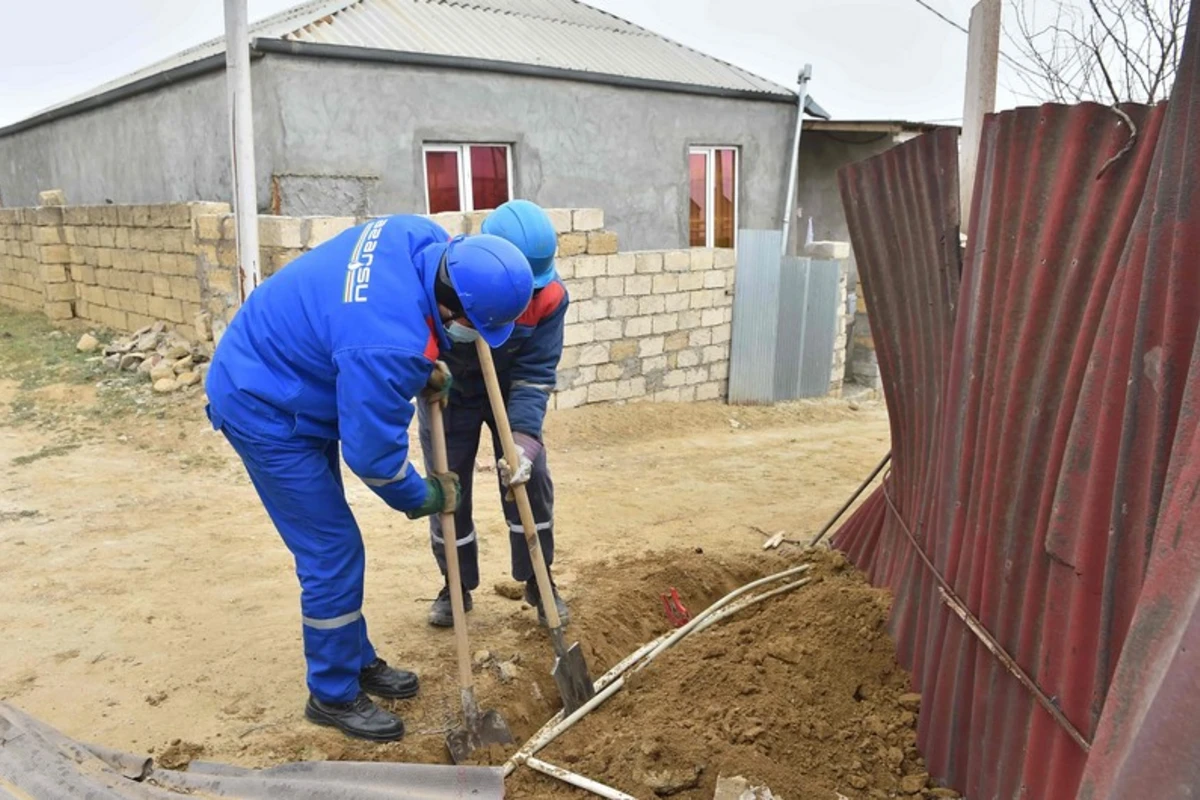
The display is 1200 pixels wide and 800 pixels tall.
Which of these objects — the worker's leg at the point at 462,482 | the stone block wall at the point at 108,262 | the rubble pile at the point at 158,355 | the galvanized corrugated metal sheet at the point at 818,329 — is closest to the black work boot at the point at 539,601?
the worker's leg at the point at 462,482

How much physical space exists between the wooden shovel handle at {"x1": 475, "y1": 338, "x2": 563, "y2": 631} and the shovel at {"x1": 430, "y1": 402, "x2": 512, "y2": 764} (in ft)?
0.66

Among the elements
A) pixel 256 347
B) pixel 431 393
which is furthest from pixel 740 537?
pixel 256 347

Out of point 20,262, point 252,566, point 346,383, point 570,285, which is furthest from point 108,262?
point 346,383

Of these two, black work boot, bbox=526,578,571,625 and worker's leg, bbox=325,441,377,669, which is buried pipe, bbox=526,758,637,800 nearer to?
A: worker's leg, bbox=325,441,377,669

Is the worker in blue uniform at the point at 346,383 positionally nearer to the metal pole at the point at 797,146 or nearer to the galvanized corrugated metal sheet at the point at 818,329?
the galvanized corrugated metal sheet at the point at 818,329

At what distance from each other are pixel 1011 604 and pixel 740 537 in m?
2.74

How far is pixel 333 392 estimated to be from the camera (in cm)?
296

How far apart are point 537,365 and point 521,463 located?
0.53 meters

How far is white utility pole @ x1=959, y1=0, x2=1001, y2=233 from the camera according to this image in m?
3.35

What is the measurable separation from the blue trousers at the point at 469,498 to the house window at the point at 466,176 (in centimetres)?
609

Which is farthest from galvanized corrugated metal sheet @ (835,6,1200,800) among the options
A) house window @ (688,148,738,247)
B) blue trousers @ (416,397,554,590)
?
house window @ (688,148,738,247)

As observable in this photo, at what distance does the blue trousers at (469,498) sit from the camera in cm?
378

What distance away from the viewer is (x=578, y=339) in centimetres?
828

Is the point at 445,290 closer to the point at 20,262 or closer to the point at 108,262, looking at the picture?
the point at 108,262
